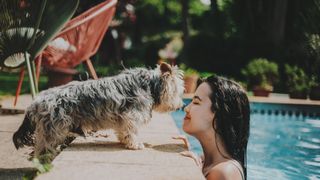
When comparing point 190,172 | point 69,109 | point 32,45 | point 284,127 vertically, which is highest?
point 32,45

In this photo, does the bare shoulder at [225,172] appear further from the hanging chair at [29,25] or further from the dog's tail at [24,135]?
Answer: the hanging chair at [29,25]

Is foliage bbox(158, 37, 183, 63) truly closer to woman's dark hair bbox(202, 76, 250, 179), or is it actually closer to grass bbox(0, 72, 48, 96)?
grass bbox(0, 72, 48, 96)

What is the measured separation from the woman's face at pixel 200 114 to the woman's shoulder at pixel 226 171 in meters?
0.27

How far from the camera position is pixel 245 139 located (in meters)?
2.93

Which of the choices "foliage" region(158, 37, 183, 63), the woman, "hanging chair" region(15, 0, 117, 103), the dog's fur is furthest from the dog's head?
"foliage" region(158, 37, 183, 63)

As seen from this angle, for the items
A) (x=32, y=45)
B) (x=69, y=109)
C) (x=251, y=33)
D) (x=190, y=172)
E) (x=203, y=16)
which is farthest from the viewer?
(x=203, y=16)

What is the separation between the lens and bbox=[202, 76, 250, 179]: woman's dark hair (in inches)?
113

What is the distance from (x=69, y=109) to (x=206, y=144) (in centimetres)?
116

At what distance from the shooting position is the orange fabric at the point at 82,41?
8423 mm

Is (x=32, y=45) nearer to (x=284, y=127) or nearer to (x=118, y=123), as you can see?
(x=118, y=123)

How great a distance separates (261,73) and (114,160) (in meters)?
12.6

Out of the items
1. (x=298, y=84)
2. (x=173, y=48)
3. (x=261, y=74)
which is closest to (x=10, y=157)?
(x=298, y=84)

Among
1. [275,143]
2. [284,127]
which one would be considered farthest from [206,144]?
[284,127]

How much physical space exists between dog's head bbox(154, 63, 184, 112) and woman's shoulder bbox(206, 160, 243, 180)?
108 cm
